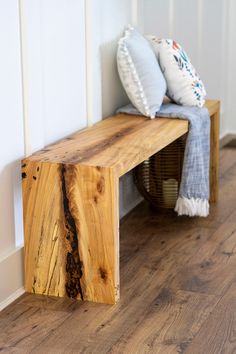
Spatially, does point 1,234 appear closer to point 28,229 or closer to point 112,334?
point 28,229

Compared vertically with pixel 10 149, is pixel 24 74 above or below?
above

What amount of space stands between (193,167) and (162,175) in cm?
26

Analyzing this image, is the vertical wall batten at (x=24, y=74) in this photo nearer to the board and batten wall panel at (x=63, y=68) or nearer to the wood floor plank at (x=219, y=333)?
the board and batten wall panel at (x=63, y=68)

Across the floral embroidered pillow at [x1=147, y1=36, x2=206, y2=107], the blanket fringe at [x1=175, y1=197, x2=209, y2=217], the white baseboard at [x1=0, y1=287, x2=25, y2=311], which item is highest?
the floral embroidered pillow at [x1=147, y1=36, x2=206, y2=107]

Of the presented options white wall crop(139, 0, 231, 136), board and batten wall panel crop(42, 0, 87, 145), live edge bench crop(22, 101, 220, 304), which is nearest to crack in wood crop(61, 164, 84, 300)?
live edge bench crop(22, 101, 220, 304)

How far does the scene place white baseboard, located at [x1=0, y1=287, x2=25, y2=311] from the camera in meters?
2.55

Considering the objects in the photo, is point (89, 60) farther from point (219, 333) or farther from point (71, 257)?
point (219, 333)

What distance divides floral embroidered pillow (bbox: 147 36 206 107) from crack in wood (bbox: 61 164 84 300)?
3.42ft

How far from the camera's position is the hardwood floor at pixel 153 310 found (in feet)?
7.46

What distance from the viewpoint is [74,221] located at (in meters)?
2.54

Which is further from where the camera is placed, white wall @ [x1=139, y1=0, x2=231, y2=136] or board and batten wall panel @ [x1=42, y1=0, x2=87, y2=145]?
white wall @ [x1=139, y1=0, x2=231, y2=136]

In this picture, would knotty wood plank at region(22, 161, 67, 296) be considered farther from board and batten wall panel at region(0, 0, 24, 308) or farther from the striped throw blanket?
the striped throw blanket

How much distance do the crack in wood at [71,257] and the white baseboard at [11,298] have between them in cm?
17

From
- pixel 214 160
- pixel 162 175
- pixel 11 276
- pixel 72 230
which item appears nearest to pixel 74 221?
pixel 72 230
